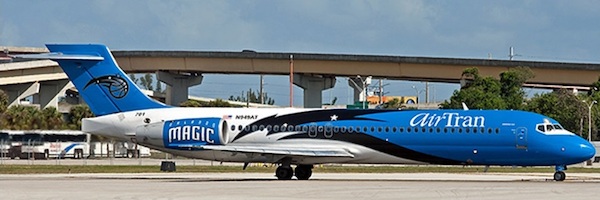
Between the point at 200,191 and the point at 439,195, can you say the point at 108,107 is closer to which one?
the point at 200,191

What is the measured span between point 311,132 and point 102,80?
9.77 meters

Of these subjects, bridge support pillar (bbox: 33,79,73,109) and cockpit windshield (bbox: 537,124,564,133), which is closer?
cockpit windshield (bbox: 537,124,564,133)

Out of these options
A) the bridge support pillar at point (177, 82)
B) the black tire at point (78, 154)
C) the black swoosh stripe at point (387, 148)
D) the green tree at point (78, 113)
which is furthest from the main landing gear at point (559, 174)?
the bridge support pillar at point (177, 82)

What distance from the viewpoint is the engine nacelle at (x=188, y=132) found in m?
52.0

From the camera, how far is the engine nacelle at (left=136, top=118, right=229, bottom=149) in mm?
51969

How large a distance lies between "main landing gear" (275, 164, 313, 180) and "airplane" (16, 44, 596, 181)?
42mm

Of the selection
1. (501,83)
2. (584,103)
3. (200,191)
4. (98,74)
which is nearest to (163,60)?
(501,83)

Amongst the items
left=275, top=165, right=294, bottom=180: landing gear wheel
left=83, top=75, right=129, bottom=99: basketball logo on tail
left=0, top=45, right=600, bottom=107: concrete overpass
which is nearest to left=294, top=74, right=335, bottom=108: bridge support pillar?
left=0, top=45, right=600, bottom=107: concrete overpass

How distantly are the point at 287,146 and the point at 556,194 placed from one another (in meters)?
15.6

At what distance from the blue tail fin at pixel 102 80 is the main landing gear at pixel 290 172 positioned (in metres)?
6.24

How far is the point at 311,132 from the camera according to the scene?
169 feet

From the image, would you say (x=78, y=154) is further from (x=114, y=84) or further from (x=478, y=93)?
(x=114, y=84)

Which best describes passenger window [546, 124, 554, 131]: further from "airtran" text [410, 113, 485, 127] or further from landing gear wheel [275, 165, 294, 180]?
landing gear wheel [275, 165, 294, 180]

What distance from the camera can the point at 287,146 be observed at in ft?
169
